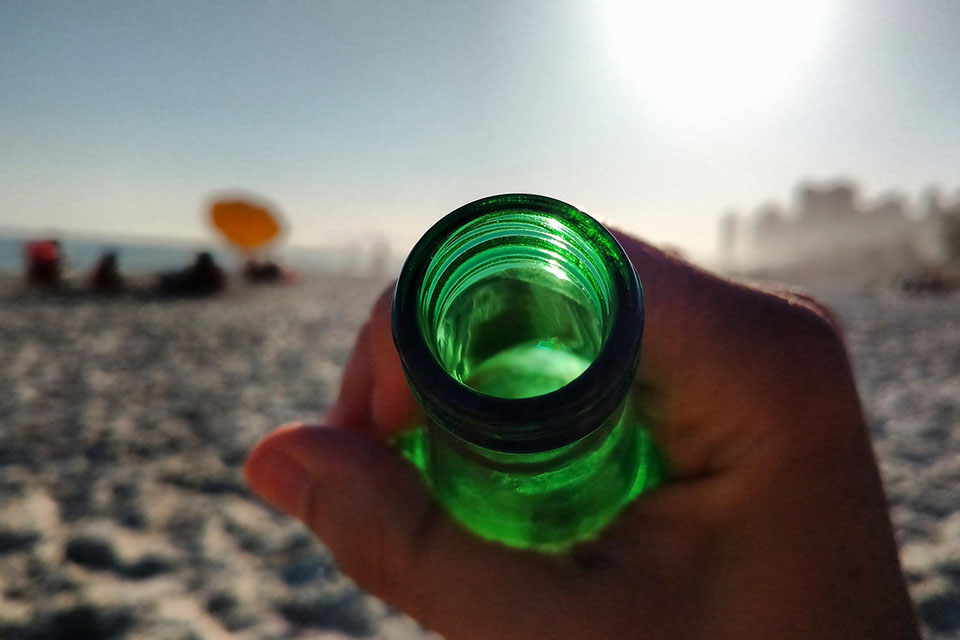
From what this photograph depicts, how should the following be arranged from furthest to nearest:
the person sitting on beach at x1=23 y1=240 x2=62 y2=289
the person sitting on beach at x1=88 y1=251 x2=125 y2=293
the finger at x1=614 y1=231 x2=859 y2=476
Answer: the person sitting on beach at x1=23 y1=240 x2=62 y2=289, the person sitting on beach at x1=88 y1=251 x2=125 y2=293, the finger at x1=614 y1=231 x2=859 y2=476

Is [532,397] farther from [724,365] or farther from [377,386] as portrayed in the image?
[377,386]

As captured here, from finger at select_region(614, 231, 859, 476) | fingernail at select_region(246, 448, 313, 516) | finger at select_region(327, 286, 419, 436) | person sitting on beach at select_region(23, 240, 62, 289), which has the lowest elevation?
person sitting on beach at select_region(23, 240, 62, 289)

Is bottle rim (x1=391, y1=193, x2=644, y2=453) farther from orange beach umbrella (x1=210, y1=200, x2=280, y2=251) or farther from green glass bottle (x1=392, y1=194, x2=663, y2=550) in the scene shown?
orange beach umbrella (x1=210, y1=200, x2=280, y2=251)

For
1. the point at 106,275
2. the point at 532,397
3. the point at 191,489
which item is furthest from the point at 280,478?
the point at 106,275

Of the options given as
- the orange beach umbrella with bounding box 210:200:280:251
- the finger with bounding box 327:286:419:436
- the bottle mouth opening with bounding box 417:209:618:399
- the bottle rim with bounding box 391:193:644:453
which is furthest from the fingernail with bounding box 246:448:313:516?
the orange beach umbrella with bounding box 210:200:280:251

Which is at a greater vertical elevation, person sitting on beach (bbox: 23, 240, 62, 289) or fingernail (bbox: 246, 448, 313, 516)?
fingernail (bbox: 246, 448, 313, 516)

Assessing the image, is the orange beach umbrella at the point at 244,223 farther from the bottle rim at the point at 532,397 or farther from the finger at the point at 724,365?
the bottle rim at the point at 532,397

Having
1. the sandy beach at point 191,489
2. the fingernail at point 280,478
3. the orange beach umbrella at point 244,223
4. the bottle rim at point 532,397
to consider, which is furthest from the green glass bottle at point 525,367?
the orange beach umbrella at point 244,223

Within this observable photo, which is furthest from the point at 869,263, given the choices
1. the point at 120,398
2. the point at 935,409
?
the point at 120,398
